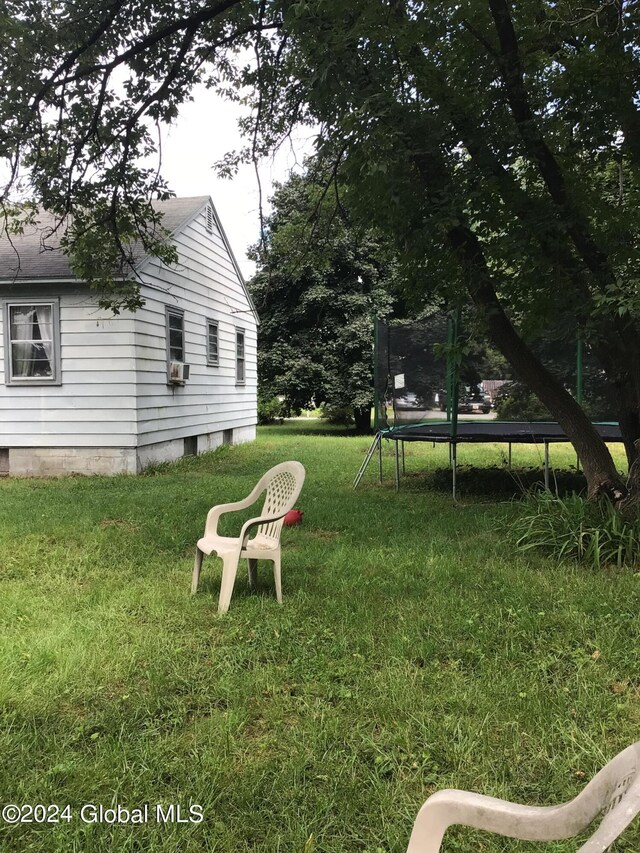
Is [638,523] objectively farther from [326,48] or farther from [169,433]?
[169,433]

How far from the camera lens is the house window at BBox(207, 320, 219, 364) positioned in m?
13.3

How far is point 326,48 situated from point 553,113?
2.51m

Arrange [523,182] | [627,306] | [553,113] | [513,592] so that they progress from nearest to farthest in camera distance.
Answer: [627,306], [513,592], [553,113], [523,182]

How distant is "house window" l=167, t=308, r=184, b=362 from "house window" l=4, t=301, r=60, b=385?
2.12 m

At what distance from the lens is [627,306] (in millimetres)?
3691

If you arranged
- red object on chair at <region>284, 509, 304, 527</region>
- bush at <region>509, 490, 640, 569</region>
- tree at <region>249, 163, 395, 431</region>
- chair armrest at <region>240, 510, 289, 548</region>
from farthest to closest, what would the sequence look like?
tree at <region>249, 163, 395, 431</region> < red object on chair at <region>284, 509, 304, 527</region> < bush at <region>509, 490, 640, 569</region> < chair armrest at <region>240, 510, 289, 548</region>

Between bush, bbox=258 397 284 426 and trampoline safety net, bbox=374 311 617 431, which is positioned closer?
trampoline safety net, bbox=374 311 617 431

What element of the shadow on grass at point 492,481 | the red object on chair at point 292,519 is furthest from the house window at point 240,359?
the red object on chair at point 292,519

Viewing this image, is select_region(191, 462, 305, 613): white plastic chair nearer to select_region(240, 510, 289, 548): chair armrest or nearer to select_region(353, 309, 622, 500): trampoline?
select_region(240, 510, 289, 548): chair armrest

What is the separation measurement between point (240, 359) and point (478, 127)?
11683 mm

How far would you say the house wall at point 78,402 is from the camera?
9523 mm

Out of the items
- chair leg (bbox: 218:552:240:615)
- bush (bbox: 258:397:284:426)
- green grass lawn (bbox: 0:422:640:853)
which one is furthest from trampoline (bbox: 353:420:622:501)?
bush (bbox: 258:397:284:426)

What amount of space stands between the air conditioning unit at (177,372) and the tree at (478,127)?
4713 millimetres

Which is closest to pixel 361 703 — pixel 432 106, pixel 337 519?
pixel 337 519
